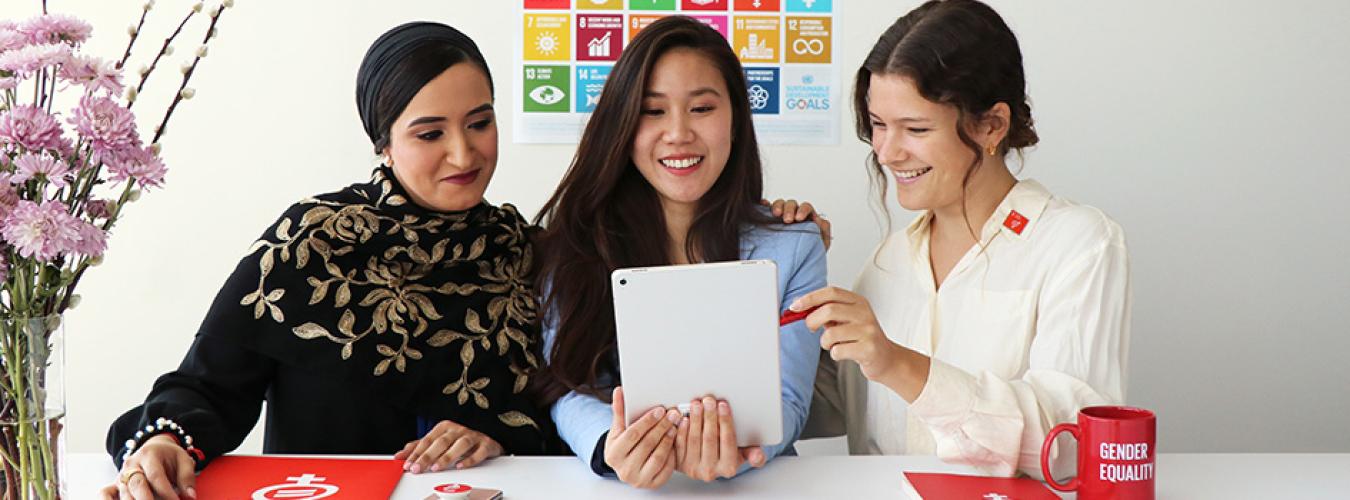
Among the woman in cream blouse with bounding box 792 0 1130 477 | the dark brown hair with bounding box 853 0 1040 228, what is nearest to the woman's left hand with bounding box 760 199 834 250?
the woman in cream blouse with bounding box 792 0 1130 477

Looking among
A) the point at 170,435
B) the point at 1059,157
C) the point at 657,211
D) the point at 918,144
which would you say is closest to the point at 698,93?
the point at 657,211

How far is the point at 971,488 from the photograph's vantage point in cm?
136

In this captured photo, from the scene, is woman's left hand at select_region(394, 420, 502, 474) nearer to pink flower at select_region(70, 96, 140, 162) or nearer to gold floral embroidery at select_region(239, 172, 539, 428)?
gold floral embroidery at select_region(239, 172, 539, 428)

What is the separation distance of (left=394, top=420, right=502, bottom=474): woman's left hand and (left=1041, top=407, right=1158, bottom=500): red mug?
2.51ft

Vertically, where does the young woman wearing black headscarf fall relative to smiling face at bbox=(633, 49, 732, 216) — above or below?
below

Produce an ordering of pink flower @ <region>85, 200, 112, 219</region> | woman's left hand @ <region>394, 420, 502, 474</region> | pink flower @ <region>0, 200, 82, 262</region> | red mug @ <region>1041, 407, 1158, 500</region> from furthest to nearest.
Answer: woman's left hand @ <region>394, 420, 502, 474</region> → red mug @ <region>1041, 407, 1158, 500</region> → pink flower @ <region>85, 200, 112, 219</region> → pink flower @ <region>0, 200, 82, 262</region>

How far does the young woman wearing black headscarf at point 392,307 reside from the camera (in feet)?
5.52

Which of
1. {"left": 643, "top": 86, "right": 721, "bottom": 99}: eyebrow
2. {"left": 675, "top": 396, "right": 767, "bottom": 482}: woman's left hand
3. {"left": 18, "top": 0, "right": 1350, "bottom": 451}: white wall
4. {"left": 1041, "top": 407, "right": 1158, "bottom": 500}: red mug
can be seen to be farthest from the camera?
{"left": 18, "top": 0, "right": 1350, "bottom": 451}: white wall

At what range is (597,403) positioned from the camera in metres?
1.67

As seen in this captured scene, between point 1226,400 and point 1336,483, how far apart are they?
5.40ft

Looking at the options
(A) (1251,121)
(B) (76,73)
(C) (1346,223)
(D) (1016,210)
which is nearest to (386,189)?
(B) (76,73)

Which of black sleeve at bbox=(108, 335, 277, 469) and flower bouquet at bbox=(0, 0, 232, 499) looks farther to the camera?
black sleeve at bbox=(108, 335, 277, 469)

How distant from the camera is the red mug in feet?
4.11

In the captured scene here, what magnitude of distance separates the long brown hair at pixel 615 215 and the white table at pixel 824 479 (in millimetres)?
255
